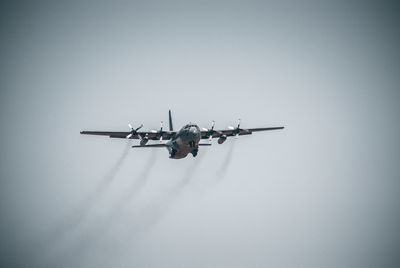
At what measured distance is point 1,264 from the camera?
7875cm

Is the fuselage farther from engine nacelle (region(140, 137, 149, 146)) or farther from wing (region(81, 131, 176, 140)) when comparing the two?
engine nacelle (region(140, 137, 149, 146))

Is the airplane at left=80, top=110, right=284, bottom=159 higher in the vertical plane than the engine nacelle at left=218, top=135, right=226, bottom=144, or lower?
lower

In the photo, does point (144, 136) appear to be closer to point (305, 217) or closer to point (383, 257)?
point (305, 217)

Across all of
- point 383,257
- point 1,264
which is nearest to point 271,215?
point 383,257

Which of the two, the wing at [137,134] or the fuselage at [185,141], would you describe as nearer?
the fuselage at [185,141]

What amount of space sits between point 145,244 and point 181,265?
14.8 m

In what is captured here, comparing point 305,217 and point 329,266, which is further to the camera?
point 305,217

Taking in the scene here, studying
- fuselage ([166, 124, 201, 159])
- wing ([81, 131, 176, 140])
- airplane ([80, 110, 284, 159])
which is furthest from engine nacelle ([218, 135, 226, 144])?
wing ([81, 131, 176, 140])

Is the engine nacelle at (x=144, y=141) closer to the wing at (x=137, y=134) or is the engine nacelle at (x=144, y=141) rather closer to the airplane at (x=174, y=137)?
the airplane at (x=174, y=137)

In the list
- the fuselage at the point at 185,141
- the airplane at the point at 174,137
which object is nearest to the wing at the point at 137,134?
the airplane at the point at 174,137

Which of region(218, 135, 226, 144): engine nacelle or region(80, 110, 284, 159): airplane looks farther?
region(218, 135, 226, 144): engine nacelle

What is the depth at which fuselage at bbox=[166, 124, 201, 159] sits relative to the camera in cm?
3200

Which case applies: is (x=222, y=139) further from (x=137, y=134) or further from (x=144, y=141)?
(x=137, y=134)

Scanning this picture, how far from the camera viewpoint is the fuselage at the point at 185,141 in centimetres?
3200
